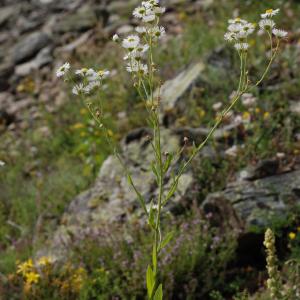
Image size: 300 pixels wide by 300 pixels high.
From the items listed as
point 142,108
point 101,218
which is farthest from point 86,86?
point 142,108

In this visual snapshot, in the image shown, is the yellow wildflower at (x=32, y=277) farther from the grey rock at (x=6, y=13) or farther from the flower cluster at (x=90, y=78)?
the grey rock at (x=6, y=13)

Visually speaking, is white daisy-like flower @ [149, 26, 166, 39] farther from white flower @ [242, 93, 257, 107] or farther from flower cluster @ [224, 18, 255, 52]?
white flower @ [242, 93, 257, 107]

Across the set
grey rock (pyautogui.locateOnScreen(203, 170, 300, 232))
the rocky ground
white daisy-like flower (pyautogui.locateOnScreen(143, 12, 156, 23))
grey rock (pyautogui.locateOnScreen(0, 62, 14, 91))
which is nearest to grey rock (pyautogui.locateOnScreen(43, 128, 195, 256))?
the rocky ground

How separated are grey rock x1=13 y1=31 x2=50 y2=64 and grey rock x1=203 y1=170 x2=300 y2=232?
6580 mm

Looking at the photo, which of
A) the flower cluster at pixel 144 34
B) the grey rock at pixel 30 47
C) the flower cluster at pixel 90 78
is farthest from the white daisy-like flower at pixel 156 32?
the grey rock at pixel 30 47

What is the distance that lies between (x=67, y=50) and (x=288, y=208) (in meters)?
6.12

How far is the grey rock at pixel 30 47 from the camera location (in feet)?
32.0

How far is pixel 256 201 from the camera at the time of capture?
3.94 metres

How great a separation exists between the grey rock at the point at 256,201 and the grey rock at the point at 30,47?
6580mm

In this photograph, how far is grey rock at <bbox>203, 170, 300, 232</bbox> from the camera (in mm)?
3826

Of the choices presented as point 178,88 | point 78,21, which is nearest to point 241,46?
point 178,88

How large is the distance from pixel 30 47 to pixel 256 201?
706 cm

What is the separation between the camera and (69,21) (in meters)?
10.1

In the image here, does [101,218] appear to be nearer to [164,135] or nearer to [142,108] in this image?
[164,135]
